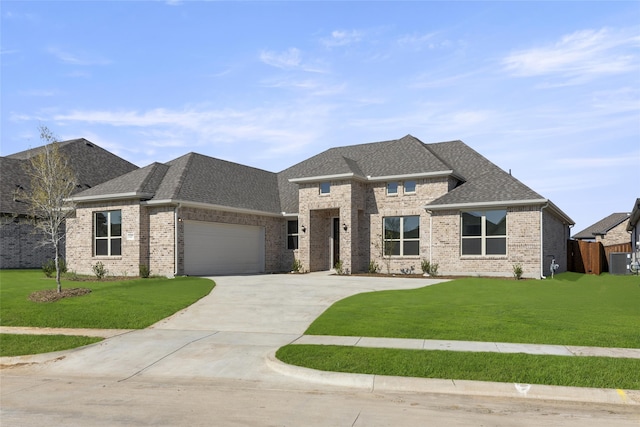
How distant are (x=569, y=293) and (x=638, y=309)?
3.21 m

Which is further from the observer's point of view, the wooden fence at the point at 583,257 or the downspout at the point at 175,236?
the wooden fence at the point at 583,257

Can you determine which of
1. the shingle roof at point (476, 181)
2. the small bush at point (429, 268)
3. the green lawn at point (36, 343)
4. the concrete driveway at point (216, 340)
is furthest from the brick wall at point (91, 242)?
the shingle roof at point (476, 181)

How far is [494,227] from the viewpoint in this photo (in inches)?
912

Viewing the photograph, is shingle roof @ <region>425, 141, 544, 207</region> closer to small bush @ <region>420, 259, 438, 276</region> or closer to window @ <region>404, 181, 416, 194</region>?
window @ <region>404, 181, 416, 194</region>

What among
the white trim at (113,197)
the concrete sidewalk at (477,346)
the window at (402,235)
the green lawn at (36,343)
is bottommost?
the green lawn at (36,343)

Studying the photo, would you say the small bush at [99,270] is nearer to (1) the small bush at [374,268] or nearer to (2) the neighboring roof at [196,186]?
(2) the neighboring roof at [196,186]

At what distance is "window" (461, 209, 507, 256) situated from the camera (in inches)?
906

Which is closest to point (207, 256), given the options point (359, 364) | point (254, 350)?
point (254, 350)

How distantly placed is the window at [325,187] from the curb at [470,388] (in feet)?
62.3

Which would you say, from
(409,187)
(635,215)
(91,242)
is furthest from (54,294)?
(635,215)

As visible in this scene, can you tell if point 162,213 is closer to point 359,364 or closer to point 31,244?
point 31,244

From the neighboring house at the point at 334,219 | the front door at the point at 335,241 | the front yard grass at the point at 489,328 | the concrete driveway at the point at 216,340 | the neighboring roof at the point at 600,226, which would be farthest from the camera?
the neighboring roof at the point at 600,226

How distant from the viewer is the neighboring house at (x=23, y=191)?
2986cm

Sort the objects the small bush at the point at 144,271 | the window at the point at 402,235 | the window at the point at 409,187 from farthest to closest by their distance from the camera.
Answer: the window at the point at 409,187
the window at the point at 402,235
the small bush at the point at 144,271
